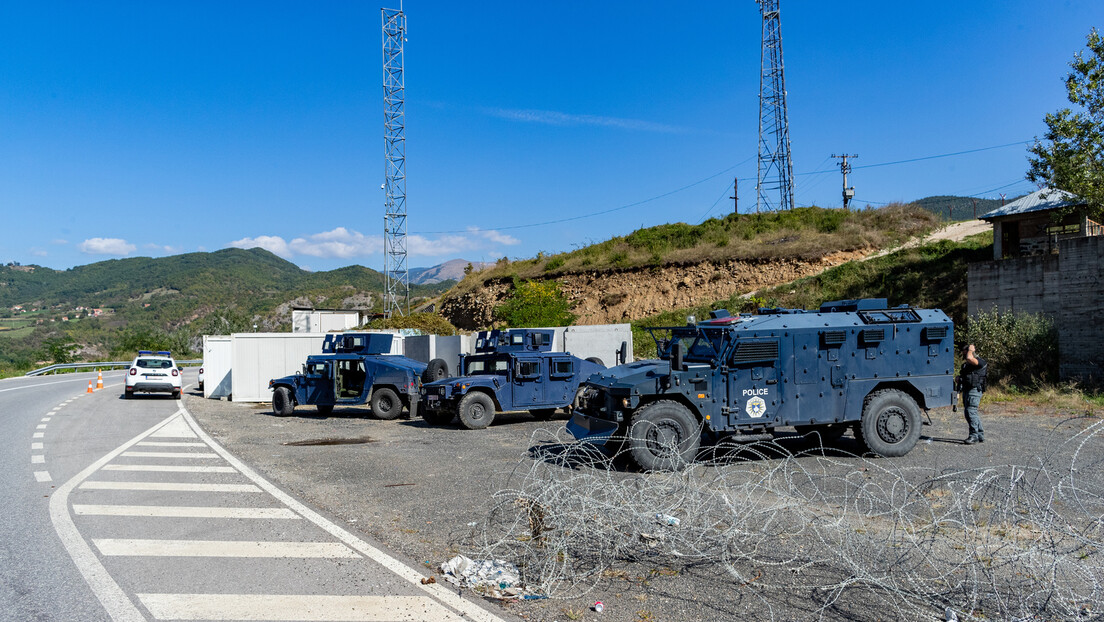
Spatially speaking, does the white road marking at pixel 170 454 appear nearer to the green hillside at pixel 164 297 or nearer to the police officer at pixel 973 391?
the police officer at pixel 973 391

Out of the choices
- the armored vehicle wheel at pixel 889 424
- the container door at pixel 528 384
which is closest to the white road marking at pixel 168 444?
the container door at pixel 528 384

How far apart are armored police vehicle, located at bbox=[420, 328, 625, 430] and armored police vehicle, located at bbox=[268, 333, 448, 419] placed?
1223 mm

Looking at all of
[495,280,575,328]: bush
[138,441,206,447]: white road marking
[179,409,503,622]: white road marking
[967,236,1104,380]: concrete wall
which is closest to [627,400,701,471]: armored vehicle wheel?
[179,409,503,622]: white road marking

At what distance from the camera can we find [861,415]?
10.9m

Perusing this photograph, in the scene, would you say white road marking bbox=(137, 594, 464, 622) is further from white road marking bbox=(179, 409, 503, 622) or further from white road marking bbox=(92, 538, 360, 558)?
white road marking bbox=(92, 538, 360, 558)

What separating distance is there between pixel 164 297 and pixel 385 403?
355ft

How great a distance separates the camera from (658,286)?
128 ft

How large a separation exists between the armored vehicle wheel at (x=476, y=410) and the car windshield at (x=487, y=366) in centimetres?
77

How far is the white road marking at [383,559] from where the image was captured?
5.04 metres

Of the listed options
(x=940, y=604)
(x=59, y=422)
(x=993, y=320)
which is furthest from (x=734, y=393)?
(x=59, y=422)

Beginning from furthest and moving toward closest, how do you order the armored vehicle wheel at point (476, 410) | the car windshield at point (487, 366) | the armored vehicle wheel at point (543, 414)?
the armored vehicle wheel at point (543, 414)
the car windshield at point (487, 366)
the armored vehicle wheel at point (476, 410)

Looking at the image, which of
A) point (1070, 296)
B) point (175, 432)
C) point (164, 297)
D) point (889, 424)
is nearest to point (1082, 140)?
point (1070, 296)

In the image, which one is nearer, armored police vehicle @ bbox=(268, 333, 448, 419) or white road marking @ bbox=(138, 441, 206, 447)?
white road marking @ bbox=(138, 441, 206, 447)

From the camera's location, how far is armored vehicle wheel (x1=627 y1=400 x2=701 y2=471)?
32.1 feet
